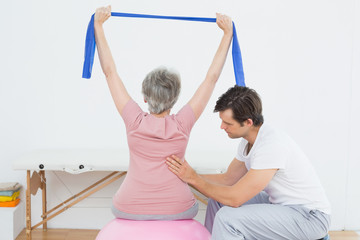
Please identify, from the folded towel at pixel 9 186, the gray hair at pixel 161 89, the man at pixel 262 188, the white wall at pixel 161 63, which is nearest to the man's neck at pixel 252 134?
the man at pixel 262 188

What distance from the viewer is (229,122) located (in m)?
2.02

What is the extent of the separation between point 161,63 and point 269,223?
5.23 feet

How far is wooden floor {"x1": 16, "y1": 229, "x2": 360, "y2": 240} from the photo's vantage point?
10.0 ft

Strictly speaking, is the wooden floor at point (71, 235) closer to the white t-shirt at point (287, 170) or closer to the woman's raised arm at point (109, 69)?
the white t-shirt at point (287, 170)

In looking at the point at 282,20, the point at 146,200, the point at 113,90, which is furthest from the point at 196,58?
the point at 146,200

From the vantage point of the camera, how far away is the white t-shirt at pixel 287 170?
1.94m

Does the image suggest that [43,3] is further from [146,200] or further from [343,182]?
[343,182]

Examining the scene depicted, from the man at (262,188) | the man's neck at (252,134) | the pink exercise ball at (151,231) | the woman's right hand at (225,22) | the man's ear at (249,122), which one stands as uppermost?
the woman's right hand at (225,22)

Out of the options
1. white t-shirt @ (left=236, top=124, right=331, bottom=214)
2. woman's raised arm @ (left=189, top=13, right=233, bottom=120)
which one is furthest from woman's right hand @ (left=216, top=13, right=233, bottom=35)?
white t-shirt @ (left=236, top=124, right=331, bottom=214)

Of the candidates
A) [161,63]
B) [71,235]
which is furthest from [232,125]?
[71,235]

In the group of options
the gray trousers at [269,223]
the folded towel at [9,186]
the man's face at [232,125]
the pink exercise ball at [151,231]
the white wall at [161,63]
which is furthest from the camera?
the white wall at [161,63]

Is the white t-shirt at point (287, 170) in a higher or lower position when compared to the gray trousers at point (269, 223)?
higher

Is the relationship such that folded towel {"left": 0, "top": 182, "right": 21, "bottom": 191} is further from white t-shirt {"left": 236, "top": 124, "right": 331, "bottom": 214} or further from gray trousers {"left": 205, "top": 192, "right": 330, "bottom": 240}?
white t-shirt {"left": 236, "top": 124, "right": 331, "bottom": 214}

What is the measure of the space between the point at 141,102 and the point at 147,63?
0.29m
